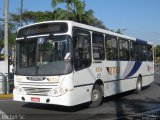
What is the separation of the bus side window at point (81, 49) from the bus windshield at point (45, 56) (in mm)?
372

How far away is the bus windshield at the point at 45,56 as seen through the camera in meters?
11.5

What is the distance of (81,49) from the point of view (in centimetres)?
1220

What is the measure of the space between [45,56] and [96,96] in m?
2.69

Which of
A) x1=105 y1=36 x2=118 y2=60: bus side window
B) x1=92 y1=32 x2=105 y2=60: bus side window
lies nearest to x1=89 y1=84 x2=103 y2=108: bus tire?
x1=92 y1=32 x2=105 y2=60: bus side window

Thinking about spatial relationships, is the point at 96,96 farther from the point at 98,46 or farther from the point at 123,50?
the point at 123,50

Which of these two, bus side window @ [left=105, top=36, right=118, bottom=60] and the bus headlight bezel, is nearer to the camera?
the bus headlight bezel

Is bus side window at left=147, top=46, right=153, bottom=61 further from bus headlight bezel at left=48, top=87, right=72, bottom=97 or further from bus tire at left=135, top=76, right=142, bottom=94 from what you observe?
bus headlight bezel at left=48, top=87, right=72, bottom=97

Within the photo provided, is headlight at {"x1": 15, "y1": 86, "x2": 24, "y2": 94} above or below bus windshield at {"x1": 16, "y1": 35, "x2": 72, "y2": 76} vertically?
below

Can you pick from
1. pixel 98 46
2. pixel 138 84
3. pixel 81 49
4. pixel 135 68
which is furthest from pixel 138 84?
pixel 81 49

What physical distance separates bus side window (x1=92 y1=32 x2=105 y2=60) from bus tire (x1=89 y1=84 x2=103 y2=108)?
112cm

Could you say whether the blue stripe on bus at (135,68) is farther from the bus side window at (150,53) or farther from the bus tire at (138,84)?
the bus side window at (150,53)

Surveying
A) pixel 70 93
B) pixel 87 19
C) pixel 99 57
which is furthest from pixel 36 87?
pixel 87 19

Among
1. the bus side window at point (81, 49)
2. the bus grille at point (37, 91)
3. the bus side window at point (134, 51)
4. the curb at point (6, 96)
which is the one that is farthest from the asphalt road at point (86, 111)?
the bus side window at point (134, 51)

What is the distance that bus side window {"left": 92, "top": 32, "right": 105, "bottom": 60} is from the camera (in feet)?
43.3
